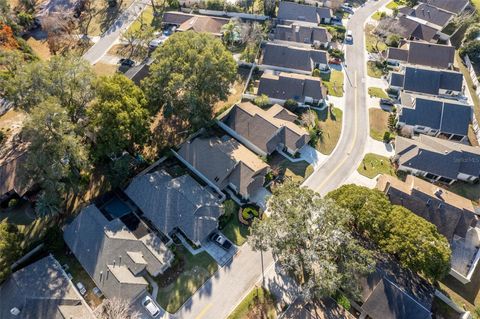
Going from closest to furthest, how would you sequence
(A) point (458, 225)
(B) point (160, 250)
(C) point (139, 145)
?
(B) point (160, 250) < (A) point (458, 225) < (C) point (139, 145)

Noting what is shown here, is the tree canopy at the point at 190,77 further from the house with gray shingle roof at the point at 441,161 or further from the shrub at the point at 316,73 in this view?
the house with gray shingle roof at the point at 441,161

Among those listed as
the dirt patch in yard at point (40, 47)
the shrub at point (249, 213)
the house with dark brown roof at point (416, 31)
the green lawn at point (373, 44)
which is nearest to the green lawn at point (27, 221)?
the shrub at point (249, 213)

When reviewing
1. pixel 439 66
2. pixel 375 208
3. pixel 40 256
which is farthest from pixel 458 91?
pixel 40 256

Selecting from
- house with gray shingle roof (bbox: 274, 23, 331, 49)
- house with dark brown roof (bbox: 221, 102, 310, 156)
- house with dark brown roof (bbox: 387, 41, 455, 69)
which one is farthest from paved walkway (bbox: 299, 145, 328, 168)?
house with dark brown roof (bbox: 387, 41, 455, 69)

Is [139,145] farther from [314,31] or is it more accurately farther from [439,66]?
[439,66]

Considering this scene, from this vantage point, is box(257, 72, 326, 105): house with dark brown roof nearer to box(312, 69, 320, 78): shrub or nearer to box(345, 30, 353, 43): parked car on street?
box(312, 69, 320, 78): shrub
